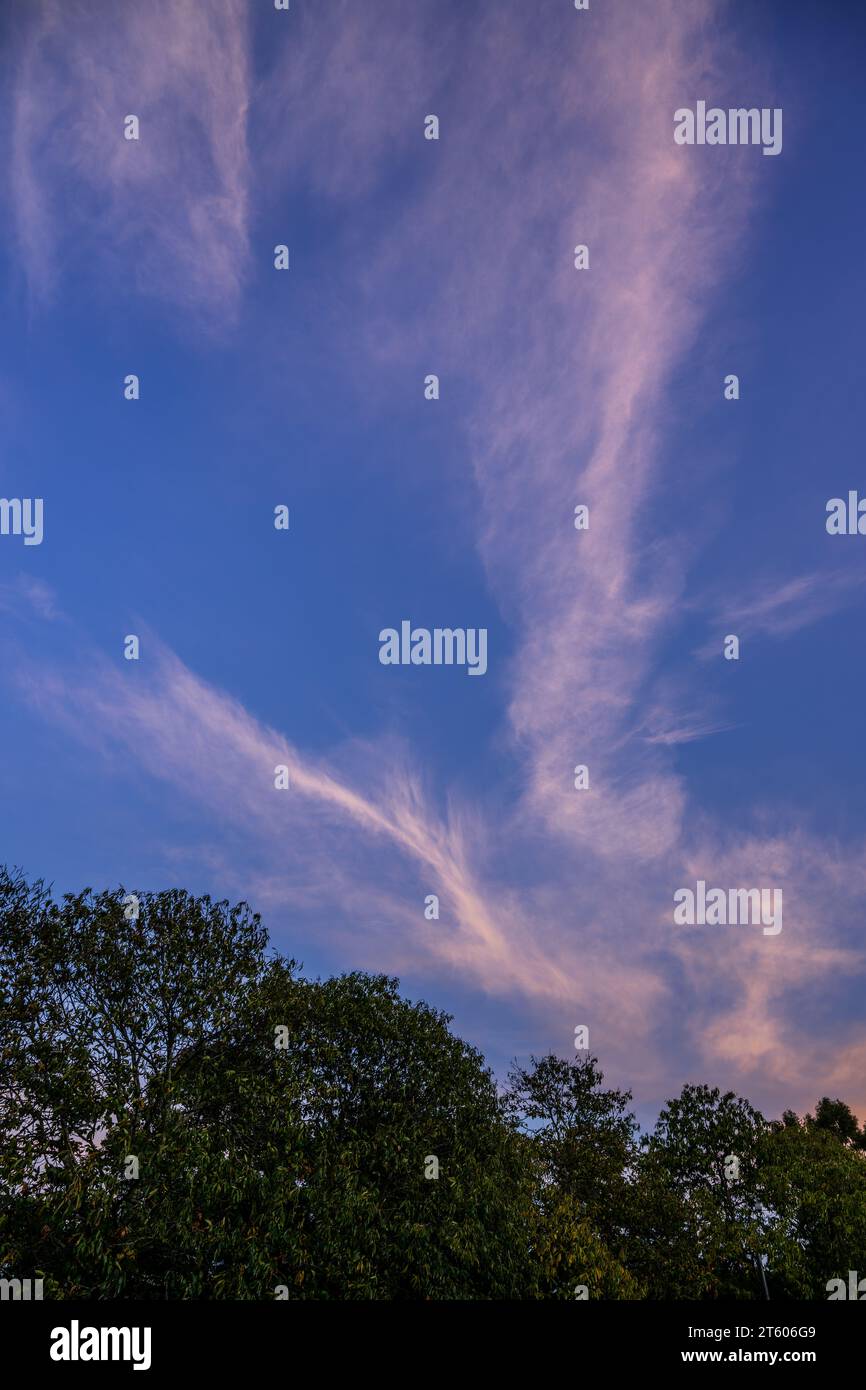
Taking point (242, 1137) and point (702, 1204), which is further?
point (702, 1204)

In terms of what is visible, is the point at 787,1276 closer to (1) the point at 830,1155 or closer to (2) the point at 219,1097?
(1) the point at 830,1155

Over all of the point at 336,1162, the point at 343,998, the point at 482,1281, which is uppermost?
the point at 343,998

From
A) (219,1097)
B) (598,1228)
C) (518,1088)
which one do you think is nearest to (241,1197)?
(219,1097)

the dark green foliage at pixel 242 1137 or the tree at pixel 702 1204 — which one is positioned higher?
the dark green foliage at pixel 242 1137

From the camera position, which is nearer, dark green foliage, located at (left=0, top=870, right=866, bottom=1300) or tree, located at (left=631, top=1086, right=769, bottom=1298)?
dark green foliage, located at (left=0, top=870, right=866, bottom=1300)

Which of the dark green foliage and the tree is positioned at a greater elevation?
the dark green foliage

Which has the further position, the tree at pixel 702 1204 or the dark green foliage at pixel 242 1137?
the tree at pixel 702 1204

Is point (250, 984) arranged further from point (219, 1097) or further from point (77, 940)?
point (77, 940)

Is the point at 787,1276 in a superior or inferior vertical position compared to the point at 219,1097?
inferior
